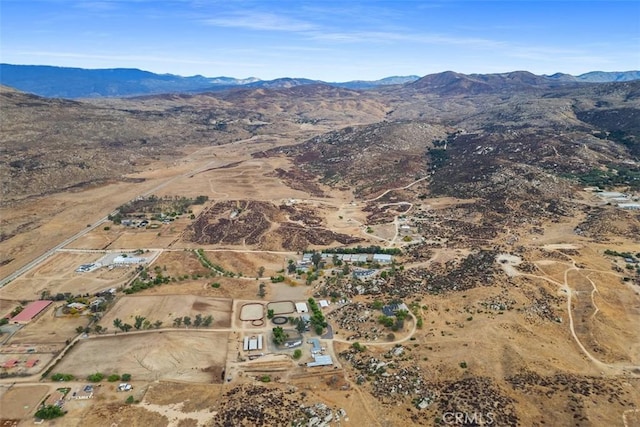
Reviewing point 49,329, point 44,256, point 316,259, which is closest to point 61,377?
point 49,329

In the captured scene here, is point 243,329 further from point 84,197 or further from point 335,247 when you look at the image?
point 84,197

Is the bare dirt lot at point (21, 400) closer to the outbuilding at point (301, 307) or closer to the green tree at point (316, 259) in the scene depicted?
the outbuilding at point (301, 307)

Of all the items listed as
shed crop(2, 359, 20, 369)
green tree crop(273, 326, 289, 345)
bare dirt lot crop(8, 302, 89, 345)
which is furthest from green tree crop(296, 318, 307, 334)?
shed crop(2, 359, 20, 369)

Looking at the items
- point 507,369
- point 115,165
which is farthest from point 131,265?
point 115,165

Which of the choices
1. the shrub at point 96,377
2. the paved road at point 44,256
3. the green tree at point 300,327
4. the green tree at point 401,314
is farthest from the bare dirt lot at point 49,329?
the green tree at point 401,314

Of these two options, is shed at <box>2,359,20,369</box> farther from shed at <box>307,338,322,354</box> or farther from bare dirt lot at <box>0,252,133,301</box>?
shed at <box>307,338,322,354</box>
